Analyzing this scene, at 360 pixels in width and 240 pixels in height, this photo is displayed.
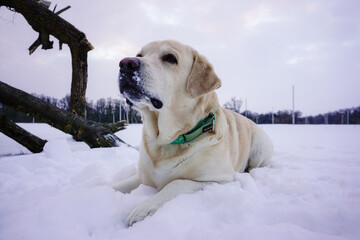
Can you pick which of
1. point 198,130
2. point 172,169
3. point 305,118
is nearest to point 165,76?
point 198,130

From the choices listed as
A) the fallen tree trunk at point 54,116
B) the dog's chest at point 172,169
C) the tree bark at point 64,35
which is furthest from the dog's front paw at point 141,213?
the tree bark at point 64,35

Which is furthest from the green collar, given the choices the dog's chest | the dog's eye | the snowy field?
the dog's eye

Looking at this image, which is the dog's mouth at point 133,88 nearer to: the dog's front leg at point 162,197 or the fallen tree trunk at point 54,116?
the dog's front leg at point 162,197

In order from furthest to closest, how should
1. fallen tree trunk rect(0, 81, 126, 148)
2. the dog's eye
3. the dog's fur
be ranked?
fallen tree trunk rect(0, 81, 126, 148) < the dog's eye < the dog's fur

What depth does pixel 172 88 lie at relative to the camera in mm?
2045

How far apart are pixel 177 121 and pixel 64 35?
4485mm

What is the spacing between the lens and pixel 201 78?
2168 mm

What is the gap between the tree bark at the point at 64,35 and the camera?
15.4 feet

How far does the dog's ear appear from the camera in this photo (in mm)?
2084

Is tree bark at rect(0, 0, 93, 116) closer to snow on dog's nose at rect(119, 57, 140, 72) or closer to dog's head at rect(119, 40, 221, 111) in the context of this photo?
dog's head at rect(119, 40, 221, 111)

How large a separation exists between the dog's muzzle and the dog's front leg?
0.83 metres

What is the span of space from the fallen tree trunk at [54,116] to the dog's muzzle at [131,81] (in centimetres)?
249

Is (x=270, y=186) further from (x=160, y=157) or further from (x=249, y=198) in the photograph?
(x=160, y=157)

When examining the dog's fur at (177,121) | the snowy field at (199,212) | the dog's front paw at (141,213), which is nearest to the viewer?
the snowy field at (199,212)
